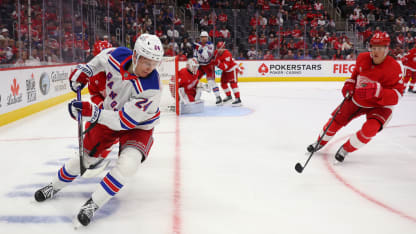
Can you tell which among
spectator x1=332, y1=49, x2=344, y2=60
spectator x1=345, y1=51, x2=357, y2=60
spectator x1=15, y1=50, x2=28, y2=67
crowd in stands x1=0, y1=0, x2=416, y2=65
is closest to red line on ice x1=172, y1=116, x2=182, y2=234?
spectator x1=15, y1=50, x2=28, y2=67

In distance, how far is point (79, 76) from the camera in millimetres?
2699

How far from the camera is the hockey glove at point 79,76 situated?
2.69 meters

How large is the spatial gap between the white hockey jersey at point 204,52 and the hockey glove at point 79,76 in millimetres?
4855

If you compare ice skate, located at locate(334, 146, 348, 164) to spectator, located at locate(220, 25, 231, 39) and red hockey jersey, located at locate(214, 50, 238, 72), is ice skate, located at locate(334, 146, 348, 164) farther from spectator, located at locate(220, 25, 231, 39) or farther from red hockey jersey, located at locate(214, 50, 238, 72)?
spectator, located at locate(220, 25, 231, 39)

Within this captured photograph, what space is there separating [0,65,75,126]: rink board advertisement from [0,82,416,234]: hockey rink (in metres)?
0.32

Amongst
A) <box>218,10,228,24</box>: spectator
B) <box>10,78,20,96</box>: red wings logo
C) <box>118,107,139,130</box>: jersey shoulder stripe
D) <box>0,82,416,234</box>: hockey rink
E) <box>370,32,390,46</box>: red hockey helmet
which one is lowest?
<box>0,82,416,234</box>: hockey rink

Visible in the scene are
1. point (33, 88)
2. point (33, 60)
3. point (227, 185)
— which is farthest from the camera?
point (33, 60)

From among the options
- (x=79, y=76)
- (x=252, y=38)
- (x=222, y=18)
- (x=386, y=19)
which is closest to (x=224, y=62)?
(x=79, y=76)

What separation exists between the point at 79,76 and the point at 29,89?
403 cm

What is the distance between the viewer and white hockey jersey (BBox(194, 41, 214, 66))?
744 centimetres

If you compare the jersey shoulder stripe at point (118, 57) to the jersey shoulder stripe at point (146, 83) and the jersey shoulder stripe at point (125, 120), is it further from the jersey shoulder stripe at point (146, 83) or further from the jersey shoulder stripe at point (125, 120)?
the jersey shoulder stripe at point (125, 120)

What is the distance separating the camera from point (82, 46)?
977cm

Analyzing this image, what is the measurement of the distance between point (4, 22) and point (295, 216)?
519 cm

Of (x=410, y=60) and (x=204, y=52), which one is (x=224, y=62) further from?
(x=410, y=60)
